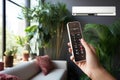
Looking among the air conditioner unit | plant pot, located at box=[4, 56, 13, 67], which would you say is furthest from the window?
the air conditioner unit

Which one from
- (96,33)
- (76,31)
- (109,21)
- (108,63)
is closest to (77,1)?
(109,21)

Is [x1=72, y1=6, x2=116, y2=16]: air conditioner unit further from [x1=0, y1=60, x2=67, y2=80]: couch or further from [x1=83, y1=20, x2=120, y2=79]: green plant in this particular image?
[x1=0, y1=60, x2=67, y2=80]: couch

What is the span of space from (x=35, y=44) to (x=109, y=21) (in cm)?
204

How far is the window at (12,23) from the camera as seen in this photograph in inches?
175

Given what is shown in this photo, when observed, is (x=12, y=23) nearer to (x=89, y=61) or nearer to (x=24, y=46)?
(x=24, y=46)

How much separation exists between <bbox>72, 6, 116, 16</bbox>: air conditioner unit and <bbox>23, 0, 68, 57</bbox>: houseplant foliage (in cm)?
37

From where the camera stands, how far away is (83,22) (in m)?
5.82

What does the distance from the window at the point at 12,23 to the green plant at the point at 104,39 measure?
60.5 inches

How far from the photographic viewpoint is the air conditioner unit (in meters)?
5.66

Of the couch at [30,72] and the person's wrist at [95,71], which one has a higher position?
the person's wrist at [95,71]

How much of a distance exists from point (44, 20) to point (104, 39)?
5.06 feet

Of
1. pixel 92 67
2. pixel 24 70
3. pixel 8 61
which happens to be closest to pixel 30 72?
pixel 24 70

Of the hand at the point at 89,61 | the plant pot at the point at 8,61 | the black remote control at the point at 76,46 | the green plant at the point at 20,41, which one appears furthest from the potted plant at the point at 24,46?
the hand at the point at 89,61

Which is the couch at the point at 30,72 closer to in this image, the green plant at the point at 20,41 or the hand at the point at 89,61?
the green plant at the point at 20,41
